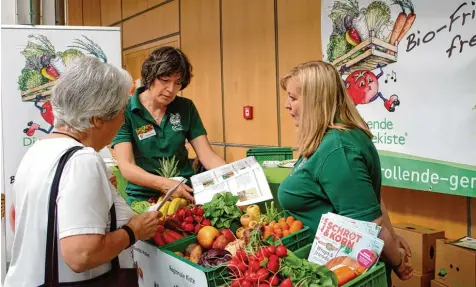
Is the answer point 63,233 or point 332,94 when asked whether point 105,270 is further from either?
point 332,94

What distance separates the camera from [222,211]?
1.95m

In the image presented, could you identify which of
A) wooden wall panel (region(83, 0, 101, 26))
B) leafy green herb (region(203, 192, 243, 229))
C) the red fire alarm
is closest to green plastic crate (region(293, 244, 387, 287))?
leafy green herb (region(203, 192, 243, 229))

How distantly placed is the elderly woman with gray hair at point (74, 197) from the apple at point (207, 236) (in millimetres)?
328

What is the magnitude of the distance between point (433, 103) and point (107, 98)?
1.98 m

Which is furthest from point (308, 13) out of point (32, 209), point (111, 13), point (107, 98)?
point (111, 13)

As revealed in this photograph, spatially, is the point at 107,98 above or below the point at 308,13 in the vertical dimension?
below

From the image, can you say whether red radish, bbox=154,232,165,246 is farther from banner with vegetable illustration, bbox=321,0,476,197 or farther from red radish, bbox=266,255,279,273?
banner with vegetable illustration, bbox=321,0,476,197

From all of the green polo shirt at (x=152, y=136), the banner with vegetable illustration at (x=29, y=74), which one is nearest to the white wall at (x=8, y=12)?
the banner with vegetable illustration at (x=29, y=74)

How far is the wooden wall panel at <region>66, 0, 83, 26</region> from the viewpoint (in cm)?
927

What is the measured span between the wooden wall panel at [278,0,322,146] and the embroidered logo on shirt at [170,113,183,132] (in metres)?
1.72

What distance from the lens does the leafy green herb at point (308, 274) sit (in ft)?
4.32

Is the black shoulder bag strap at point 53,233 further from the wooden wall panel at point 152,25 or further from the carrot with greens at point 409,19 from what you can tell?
the wooden wall panel at point 152,25

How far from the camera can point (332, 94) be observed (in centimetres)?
166

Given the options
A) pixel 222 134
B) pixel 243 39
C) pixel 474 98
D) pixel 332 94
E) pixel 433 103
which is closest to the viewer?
pixel 332 94
